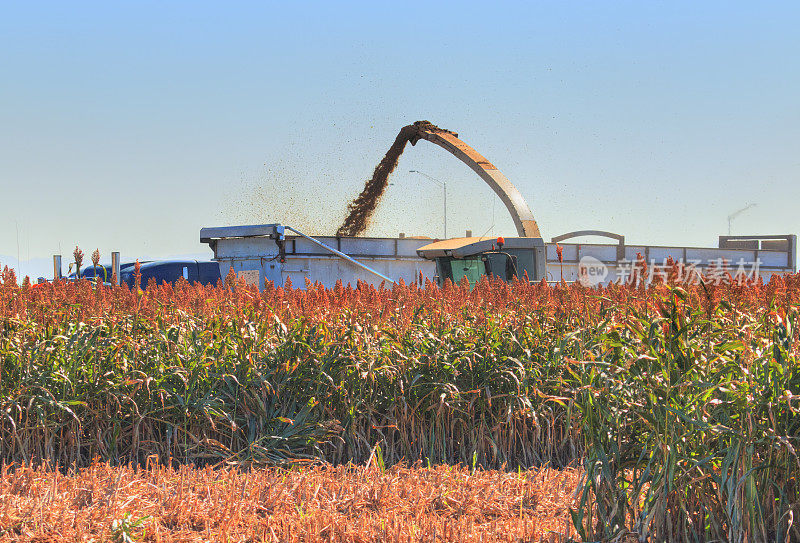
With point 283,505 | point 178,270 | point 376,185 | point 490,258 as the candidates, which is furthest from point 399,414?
point 178,270

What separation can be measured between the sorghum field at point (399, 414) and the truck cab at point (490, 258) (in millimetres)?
5700

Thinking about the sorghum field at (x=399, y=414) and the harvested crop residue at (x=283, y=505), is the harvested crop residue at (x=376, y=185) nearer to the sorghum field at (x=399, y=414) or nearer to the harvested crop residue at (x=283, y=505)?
the sorghum field at (x=399, y=414)

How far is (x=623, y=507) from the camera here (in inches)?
133

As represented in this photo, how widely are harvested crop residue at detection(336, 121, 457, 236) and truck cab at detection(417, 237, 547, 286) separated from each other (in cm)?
723

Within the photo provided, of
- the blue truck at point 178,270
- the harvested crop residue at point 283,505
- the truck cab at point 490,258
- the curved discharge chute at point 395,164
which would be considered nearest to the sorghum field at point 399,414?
the harvested crop residue at point 283,505

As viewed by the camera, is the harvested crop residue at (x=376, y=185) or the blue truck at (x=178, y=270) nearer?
the harvested crop residue at (x=376, y=185)

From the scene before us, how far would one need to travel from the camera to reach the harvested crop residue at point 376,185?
819 inches

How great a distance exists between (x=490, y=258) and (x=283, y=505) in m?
9.35

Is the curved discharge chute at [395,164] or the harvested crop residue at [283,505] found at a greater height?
the curved discharge chute at [395,164]

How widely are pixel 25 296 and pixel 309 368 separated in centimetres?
294

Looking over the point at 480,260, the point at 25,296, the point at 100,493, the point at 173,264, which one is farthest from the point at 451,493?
the point at 173,264

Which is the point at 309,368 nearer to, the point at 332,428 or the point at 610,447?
the point at 332,428

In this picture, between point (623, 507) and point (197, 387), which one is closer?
point (623, 507)

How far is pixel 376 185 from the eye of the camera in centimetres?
2094
